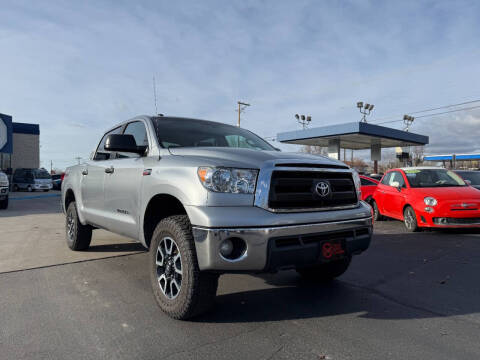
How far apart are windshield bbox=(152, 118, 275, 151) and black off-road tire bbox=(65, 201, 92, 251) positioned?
237 centimetres

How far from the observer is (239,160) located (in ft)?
9.96

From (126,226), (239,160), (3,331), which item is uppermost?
(239,160)

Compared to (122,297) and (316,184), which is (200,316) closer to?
(122,297)

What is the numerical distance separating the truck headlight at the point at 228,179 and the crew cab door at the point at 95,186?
2085 mm

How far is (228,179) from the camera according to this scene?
2920 millimetres

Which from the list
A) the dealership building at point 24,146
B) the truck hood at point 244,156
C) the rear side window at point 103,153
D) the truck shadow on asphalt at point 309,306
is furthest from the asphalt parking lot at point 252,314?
the dealership building at point 24,146

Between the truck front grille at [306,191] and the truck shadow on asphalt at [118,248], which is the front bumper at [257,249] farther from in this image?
the truck shadow on asphalt at [118,248]

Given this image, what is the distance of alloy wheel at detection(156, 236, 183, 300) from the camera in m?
3.15

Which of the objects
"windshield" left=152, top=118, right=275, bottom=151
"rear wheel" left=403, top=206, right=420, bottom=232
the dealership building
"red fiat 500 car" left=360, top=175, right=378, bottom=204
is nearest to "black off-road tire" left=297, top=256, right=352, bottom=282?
"windshield" left=152, top=118, right=275, bottom=151

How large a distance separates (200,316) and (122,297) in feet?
3.26

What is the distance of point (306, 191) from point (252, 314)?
1.17m

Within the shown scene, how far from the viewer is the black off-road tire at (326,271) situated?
4055 mm

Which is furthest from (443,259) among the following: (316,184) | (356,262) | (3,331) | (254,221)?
(3,331)

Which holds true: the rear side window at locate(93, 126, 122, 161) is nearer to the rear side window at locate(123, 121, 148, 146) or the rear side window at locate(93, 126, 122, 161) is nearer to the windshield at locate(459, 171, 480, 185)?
the rear side window at locate(123, 121, 148, 146)
